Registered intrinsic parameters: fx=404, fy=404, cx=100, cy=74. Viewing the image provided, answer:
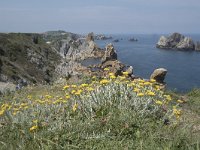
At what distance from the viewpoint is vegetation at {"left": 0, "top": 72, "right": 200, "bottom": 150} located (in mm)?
5031

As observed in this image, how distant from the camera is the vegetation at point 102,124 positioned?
5.03 metres

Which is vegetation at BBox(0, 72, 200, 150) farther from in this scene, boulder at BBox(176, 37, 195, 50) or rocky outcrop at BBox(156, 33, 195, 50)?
rocky outcrop at BBox(156, 33, 195, 50)

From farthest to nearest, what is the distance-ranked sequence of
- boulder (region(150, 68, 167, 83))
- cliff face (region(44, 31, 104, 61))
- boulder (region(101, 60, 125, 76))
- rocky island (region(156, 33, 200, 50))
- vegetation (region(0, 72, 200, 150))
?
rocky island (region(156, 33, 200, 50)), cliff face (region(44, 31, 104, 61)), boulder (region(150, 68, 167, 83)), boulder (region(101, 60, 125, 76)), vegetation (region(0, 72, 200, 150))

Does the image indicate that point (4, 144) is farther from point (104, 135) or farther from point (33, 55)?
point (33, 55)

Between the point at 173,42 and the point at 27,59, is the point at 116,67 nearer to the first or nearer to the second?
the point at 27,59

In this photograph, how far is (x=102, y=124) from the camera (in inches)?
218

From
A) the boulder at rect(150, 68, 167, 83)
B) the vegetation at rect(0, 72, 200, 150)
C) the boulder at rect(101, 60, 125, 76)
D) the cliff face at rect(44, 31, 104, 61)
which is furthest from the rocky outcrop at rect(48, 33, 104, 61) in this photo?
the vegetation at rect(0, 72, 200, 150)

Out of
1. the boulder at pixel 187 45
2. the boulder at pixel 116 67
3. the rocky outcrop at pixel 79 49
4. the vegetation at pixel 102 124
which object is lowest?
the rocky outcrop at pixel 79 49

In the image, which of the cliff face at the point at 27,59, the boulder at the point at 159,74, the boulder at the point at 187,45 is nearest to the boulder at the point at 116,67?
the boulder at the point at 159,74

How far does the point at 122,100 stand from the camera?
618cm

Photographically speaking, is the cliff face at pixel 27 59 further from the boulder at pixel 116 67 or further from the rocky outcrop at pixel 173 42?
the rocky outcrop at pixel 173 42

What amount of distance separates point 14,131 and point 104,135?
1.26 meters

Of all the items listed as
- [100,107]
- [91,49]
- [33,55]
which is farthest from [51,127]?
[91,49]

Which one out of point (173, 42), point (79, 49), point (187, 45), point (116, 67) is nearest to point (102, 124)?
point (116, 67)
